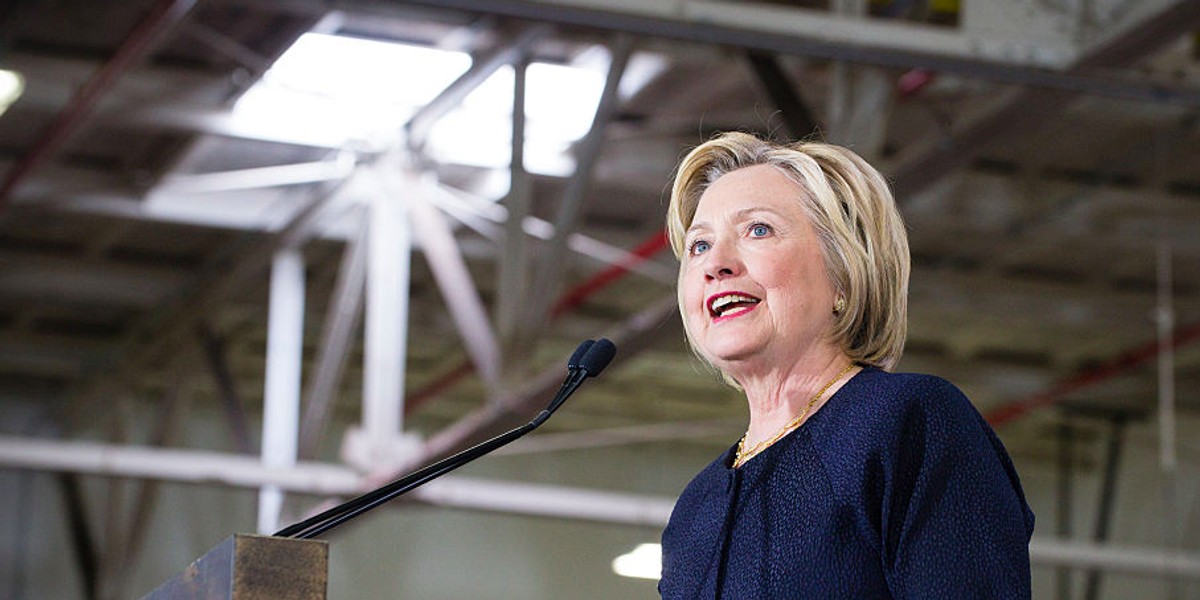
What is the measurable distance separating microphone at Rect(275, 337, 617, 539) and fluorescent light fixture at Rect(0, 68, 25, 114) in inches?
224

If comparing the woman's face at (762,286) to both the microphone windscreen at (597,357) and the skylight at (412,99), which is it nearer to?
the microphone windscreen at (597,357)

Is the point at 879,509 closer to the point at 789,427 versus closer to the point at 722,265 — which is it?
the point at 789,427

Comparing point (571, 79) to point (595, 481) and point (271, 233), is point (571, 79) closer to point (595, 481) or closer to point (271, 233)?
point (271, 233)

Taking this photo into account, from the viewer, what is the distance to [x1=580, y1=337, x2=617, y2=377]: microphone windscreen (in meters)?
1.86

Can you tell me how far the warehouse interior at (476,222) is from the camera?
5.89 metres

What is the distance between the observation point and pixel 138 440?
1394 centimetres

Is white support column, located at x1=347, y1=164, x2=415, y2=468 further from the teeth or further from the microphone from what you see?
the teeth

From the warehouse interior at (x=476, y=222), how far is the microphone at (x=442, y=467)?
2318 mm

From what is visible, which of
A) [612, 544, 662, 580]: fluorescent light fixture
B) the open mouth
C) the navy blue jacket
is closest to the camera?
the navy blue jacket

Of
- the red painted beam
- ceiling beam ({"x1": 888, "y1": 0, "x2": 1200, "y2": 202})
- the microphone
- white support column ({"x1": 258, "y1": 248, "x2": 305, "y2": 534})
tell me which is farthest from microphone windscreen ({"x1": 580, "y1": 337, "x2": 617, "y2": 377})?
the red painted beam

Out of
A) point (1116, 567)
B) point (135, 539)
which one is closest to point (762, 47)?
point (1116, 567)

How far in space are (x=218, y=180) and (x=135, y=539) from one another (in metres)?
4.39

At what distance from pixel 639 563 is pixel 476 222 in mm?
7445

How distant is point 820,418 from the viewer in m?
1.70
